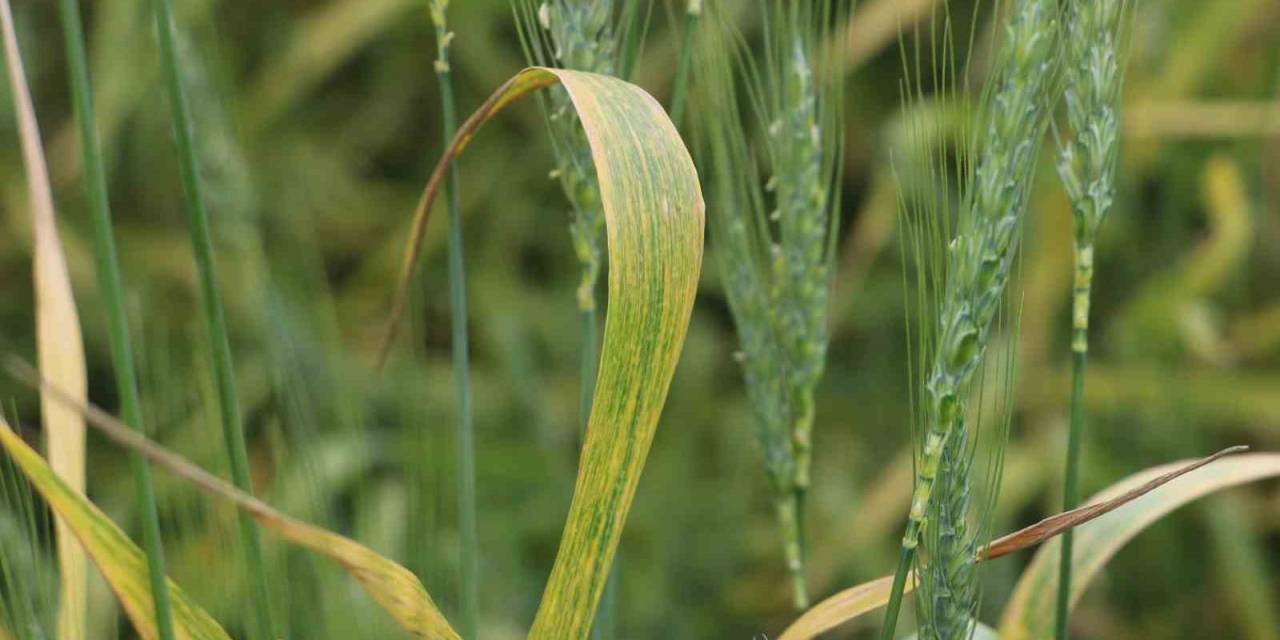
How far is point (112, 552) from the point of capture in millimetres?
264

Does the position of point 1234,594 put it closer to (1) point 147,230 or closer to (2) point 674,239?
(2) point 674,239

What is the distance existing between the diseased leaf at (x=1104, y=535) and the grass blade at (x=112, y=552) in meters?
0.23

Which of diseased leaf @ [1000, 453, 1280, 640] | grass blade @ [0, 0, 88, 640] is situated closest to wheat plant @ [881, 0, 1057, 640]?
diseased leaf @ [1000, 453, 1280, 640]

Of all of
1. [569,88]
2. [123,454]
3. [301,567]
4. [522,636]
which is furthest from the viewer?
[123,454]

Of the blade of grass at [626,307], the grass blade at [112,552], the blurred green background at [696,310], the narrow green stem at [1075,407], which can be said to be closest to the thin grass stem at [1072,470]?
the narrow green stem at [1075,407]

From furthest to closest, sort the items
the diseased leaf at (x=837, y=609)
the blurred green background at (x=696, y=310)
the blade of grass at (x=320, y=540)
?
the blurred green background at (x=696, y=310)
the diseased leaf at (x=837, y=609)
the blade of grass at (x=320, y=540)

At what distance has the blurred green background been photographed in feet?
2.78

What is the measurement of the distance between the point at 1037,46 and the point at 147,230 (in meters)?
0.95

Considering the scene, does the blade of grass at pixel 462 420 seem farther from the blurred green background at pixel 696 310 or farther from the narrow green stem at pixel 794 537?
the blurred green background at pixel 696 310

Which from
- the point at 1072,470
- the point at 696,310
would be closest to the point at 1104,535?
the point at 1072,470

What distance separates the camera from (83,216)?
103 centimetres

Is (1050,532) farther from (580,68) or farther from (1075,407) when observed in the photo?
(580,68)

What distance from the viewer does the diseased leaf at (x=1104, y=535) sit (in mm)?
347

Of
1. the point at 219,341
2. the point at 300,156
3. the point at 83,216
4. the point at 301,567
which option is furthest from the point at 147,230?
the point at 219,341
